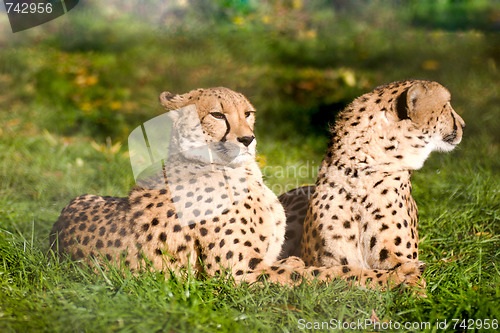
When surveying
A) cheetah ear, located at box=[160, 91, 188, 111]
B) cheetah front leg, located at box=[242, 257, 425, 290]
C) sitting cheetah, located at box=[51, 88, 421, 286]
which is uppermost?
cheetah ear, located at box=[160, 91, 188, 111]

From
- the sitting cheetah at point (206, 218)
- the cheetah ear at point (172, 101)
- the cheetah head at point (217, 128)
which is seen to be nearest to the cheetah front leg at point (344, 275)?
the sitting cheetah at point (206, 218)

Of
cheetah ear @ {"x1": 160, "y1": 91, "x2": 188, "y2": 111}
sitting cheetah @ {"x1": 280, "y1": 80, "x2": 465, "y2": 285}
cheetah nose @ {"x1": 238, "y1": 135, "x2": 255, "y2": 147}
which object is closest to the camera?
cheetah nose @ {"x1": 238, "y1": 135, "x2": 255, "y2": 147}

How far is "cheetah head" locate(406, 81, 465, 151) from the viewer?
3189mm

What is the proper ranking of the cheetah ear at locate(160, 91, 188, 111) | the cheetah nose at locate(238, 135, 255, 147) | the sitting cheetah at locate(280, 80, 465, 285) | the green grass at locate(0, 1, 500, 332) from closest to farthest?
the green grass at locate(0, 1, 500, 332) < the cheetah nose at locate(238, 135, 255, 147) < the sitting cheetah at locate(280, 80, 465, 285) < the cheetah ear at locate(160, 91, 188, 111)

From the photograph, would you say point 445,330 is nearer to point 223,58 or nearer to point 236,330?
point 236,330

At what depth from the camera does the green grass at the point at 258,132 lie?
2.97 meters

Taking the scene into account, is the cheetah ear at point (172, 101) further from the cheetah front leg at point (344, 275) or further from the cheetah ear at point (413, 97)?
the cheetah ear at point (413, 97)

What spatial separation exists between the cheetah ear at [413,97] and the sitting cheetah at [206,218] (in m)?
0.91

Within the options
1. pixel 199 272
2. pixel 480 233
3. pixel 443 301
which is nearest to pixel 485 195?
pixel 480 233

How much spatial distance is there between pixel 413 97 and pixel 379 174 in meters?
0.51

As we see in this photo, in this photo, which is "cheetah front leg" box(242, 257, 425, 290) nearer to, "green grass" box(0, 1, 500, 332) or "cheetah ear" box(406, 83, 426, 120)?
"green grass" box(0, 1, 500, 332)

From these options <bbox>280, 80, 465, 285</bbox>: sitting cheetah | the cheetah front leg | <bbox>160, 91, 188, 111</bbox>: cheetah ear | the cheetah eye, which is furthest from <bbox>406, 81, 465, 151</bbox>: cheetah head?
<bbox>160, 91, 188, 111</bbox>: cheetah ear

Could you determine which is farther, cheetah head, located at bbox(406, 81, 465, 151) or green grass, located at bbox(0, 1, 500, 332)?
cheetah head, located at bbox(406, 81, 465, 151)

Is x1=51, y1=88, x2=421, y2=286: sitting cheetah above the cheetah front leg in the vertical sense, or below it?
above
